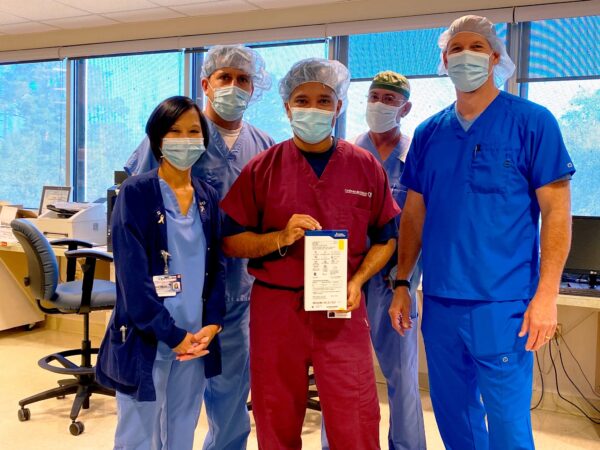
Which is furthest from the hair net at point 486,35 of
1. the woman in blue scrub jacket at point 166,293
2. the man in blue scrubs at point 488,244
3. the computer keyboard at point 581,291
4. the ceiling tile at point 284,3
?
the ceiling tile at point 284,3

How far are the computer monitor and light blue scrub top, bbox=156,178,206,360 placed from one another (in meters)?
2.19

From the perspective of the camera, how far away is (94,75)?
550 cm

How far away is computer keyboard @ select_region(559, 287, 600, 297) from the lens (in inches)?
116

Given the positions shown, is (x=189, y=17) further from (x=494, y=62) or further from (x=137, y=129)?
(x=494, y=62)

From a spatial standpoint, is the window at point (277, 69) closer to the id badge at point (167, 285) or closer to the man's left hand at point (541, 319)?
the id badge at point (167, 285)

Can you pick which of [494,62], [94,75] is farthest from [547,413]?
[94,75]

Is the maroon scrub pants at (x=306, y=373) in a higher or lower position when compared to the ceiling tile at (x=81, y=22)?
lower

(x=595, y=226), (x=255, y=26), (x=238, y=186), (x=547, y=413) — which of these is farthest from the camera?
(x=255, y=26)

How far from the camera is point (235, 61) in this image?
213cm

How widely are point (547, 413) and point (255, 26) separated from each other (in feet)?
10.7

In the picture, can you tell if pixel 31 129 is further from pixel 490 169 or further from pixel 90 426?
pixel 490 169

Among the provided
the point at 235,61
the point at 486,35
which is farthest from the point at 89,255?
the point at 486,35

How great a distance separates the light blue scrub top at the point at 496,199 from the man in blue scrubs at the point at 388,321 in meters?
0.46

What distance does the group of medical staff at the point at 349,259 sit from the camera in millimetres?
1688
